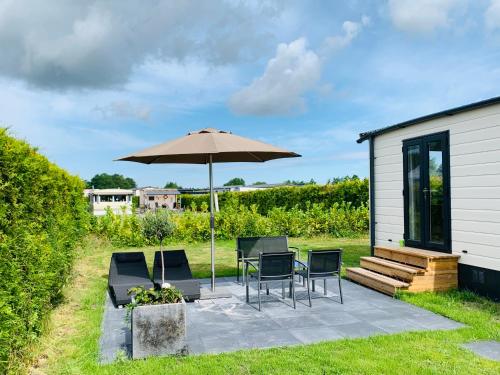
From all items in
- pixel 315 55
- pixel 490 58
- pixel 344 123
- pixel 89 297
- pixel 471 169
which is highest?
pixel 315 55

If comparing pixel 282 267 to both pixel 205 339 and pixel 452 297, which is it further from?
pixel 452 297

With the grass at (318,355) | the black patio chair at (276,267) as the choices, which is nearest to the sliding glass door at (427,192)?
the grass at (318,355)

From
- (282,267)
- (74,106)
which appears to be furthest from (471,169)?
(74,106)

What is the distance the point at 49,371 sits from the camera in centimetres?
392

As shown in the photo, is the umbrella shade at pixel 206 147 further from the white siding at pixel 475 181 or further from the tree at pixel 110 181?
the tree at pixel 110 181

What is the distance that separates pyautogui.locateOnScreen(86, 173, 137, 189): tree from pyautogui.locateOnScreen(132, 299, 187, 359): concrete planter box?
112290 millimetres

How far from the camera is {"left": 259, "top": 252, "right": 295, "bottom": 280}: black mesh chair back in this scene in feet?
19.7

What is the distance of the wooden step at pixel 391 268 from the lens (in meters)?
6.88

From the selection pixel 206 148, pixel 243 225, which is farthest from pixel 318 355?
pixel 243 225

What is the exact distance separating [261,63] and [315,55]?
4.91 ft

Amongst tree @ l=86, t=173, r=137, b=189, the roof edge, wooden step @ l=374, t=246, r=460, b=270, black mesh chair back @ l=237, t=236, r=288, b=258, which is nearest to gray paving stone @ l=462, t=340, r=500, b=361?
wooden step @ l=374, t=246, r=460, b=270

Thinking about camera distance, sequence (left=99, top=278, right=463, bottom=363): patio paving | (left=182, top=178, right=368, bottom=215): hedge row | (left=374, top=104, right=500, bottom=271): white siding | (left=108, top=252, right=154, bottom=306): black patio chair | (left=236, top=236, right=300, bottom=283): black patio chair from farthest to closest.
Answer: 1. (left=182, top=178, right=368, bottom=215): hedge row
2. (left=236, top=236, right=300, bottom=283): black patio chair
3. (left=374, top=104, right=500, bottom=271): white siding
4. (left=108, top=252, right=154, bottom=306): black patio chair
5. (left=99, top=278, right=463, bottom=363): patio paving

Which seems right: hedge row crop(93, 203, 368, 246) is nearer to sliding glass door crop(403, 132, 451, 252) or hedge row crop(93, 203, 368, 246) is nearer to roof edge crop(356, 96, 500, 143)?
roof edge crop(356, 96, 500, 143)

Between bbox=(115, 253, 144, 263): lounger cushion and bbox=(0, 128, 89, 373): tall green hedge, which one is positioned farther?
bbox=(115, 253, 144, 263): lounger cushion
